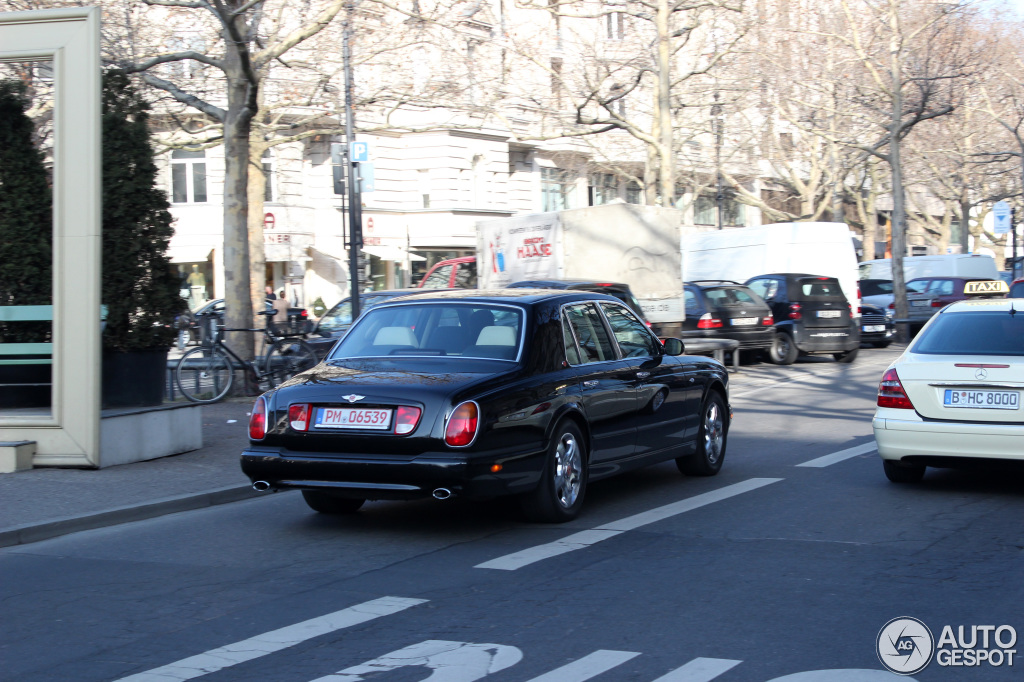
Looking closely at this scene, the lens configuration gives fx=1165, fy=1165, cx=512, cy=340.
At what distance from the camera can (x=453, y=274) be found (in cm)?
2673

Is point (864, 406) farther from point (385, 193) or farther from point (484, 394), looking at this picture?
point (385, 193)

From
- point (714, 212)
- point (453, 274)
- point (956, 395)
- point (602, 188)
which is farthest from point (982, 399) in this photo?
point (714, 212)

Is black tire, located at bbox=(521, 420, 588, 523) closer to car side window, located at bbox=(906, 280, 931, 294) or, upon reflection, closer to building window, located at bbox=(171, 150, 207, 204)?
car side window, located at bbox=(906, 280, 931, 294)

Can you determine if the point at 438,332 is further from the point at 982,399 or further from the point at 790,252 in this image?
the point at 790,252

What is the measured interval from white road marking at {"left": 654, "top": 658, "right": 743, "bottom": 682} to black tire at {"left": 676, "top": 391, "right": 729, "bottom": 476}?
5.01m

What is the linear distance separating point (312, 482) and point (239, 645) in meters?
2.16

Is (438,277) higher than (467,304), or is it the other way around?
(438,277)

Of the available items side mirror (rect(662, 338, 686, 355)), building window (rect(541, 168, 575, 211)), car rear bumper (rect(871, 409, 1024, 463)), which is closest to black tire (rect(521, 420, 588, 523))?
side mirror (rect(662, 338, 686, 355))

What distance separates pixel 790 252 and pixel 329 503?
66.4 feet

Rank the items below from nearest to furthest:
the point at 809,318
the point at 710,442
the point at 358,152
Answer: the point at 710,442
the point at 358,152
the point at 809,318

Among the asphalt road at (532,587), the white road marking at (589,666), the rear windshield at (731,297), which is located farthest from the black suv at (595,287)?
the white road marking at (589,666)

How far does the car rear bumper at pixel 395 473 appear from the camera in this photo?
22.4 feet

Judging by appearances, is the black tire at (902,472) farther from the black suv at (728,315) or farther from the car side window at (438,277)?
the car side window at (438,277)

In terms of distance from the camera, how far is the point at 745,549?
6871mm
